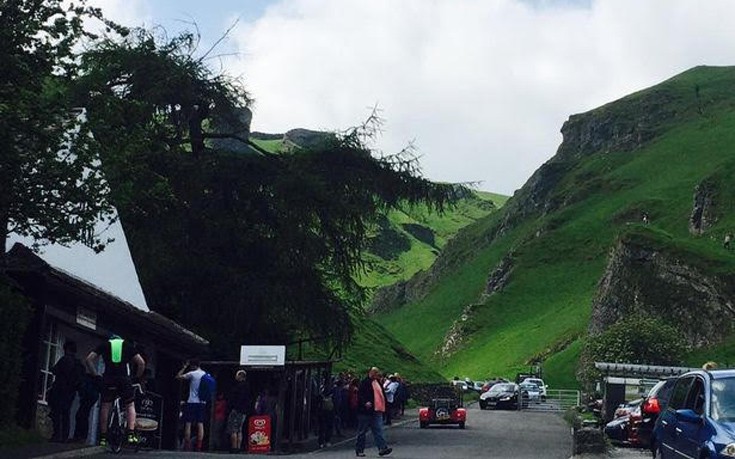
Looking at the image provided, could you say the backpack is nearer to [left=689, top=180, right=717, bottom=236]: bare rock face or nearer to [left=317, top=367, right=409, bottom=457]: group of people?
[left=317, top=367, right=409, bottom=457]: group of people

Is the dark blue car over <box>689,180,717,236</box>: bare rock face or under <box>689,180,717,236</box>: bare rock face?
under

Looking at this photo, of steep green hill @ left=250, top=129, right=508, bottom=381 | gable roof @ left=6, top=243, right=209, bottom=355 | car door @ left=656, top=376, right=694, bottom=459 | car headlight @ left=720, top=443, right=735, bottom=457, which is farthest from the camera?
steep green hill @ left=250, top=129, right=508, bottom=381

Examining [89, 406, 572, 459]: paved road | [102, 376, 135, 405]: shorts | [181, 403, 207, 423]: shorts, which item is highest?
[102, 376, 135, 405]: shorts

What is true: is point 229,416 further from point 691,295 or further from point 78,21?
point 691,295

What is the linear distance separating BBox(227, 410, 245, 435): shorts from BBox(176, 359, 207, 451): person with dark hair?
1563 mm

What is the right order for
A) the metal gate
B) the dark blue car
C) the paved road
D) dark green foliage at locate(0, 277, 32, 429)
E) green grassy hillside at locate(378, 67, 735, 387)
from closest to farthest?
the dark blue car → dark green foliage at locate(0, 277, 32, 429) → the paved road → the metal gate → green grassy hillside at locate(378, 67, 735, 387)

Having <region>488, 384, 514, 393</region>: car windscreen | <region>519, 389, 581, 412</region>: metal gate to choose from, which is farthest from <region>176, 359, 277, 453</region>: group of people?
<region>519, 389, 581, 412</region>: metal gate

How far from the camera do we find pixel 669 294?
9219 centimetres

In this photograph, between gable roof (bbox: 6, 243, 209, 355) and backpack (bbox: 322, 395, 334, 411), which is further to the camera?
backpack (bbox: 322, 395, 334, 411)

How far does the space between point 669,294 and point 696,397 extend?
80415 millimetres

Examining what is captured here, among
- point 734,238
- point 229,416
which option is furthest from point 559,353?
point 229,416

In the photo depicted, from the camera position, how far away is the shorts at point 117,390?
1948cm

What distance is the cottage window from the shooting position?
2202 centimetres

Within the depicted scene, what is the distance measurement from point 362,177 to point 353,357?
3673cm
